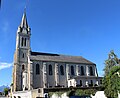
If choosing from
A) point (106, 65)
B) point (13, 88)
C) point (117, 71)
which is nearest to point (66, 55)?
point (106, 65)

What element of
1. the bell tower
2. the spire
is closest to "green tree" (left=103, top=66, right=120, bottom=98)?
the bell tower

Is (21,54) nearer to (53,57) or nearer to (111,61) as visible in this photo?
(53,57)

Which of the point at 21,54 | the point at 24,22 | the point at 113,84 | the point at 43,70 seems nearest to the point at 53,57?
the point at 43,70

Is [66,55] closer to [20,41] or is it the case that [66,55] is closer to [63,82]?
[63,82]

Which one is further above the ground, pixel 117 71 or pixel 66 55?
pixel 66 55

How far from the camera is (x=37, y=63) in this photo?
178 ft

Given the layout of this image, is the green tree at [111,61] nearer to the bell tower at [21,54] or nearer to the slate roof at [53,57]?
the slate roof at [53,57]

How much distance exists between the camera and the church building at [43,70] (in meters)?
52.1

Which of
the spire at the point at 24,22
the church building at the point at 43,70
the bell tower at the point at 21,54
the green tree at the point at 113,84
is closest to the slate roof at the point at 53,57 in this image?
the church building at the point at 43,70

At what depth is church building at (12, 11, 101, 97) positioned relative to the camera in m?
52.1

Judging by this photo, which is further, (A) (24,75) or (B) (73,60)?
(B) (73,60)

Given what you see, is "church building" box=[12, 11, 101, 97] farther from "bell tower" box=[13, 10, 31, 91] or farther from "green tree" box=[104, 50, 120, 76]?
"green tree" box=[104, 50, 120, 76]

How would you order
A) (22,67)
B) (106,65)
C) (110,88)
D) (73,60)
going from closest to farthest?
(110,88)
(106,65)
(22,67)
(73,60)

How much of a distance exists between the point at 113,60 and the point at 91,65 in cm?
1447
